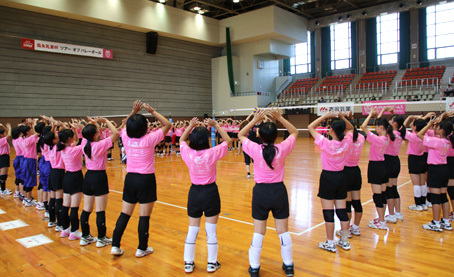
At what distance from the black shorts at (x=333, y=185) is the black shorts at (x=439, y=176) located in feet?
6.27

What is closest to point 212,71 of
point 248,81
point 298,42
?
point 248,81

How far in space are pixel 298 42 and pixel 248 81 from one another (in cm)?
Result: 601

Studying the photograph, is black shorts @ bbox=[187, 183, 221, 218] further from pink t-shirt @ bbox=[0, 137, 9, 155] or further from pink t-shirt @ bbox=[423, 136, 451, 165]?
pink t-shirt @ bbox=[0, 137, 9, 155]

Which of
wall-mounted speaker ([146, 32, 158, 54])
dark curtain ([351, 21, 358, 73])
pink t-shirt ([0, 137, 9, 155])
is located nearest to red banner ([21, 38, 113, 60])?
wall-mounted speaker ([146, 32, 158, 54])

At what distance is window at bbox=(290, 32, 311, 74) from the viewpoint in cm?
3083

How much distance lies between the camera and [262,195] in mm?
3387

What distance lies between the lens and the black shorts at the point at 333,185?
4066 millimetres

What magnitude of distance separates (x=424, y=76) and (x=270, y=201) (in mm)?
24175

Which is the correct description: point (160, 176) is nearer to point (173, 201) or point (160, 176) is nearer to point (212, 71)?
point (173, 201)

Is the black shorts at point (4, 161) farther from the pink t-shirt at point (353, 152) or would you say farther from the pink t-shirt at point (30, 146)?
the pink t-shirt at point (353, 152)

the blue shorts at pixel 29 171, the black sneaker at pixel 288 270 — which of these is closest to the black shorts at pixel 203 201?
the black sneaker at pixel 288 270

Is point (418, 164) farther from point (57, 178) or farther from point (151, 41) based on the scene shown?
point (151, 41)

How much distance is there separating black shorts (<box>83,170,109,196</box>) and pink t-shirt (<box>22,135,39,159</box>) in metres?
2.96

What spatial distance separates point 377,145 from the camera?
16.0 feet
